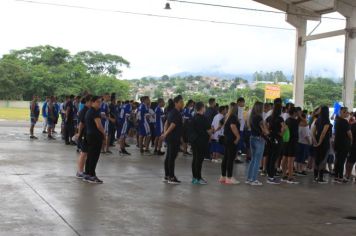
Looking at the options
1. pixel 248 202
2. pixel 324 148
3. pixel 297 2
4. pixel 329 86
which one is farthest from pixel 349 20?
pixel 329 86

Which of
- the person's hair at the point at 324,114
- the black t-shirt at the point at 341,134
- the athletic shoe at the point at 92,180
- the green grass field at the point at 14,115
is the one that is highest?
the person's hair at the point at 324,114

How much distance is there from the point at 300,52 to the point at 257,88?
21222 millimetres

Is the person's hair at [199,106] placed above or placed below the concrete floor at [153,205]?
above

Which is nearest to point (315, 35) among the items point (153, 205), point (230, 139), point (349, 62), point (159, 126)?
point (349, 62)

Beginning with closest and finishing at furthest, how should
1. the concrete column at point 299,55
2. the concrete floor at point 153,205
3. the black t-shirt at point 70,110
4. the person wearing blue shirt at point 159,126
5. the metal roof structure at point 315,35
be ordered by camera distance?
the concrete floor at point 153,205 < the person wearing blue shirt at point 159,126 < the black t-shirt at point 70,110 < the metal roof structure at point 315,35 < the concrete column at point 299,55

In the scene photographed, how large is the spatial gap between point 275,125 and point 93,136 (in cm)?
397

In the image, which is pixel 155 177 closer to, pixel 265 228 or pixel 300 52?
pixel 265 228

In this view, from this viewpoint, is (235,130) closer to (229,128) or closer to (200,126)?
(229,128)

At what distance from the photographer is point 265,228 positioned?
283 inches

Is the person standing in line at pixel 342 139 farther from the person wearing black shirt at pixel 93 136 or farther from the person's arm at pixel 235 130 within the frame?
the person wearing black shirt at pixel 93 136

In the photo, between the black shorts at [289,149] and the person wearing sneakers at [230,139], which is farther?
the black shorts at [289,149]

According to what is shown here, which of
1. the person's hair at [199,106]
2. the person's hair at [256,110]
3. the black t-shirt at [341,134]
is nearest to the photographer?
the person's hair at [199,106]

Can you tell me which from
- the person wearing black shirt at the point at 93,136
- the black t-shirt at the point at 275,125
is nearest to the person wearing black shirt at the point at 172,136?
the person wearing black shirt at the point at 93,136

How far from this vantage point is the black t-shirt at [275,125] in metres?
11.4
